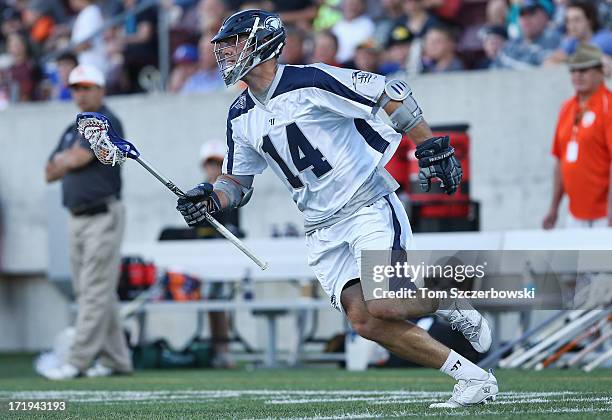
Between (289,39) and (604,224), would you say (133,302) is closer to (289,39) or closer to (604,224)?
(289,39)

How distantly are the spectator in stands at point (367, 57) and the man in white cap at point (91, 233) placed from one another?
10.6 feet

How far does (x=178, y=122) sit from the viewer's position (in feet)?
44.8

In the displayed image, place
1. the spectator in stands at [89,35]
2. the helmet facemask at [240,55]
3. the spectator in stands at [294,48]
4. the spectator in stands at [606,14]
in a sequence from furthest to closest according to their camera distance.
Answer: the spectator in stands at [89,35] < the spectator in stands at [294,48] < the spectator in stands at [606,14] < the helmet facemask at [240,55]

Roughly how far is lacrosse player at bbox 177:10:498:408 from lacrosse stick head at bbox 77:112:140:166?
0.45m

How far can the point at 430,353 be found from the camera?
227 inches

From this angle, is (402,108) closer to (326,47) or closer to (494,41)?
(494,41)

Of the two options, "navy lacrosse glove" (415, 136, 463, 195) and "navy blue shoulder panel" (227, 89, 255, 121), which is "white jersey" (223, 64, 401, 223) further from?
"navy lacrosse glove" (415, 136, 463, 195)

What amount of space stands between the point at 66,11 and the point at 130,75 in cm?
270

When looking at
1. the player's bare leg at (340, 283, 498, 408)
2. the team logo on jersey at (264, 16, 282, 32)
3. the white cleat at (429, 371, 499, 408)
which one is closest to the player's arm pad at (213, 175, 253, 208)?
the team logo on jersey at (264, 16, 282, 32)

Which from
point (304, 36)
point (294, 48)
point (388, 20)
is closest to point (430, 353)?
point (294, 48)

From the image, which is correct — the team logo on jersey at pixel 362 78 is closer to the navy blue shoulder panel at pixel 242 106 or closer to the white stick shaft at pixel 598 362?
the navy blue shoulder panel at pixel 242 106

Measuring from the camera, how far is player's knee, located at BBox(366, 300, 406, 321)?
18.7 ft

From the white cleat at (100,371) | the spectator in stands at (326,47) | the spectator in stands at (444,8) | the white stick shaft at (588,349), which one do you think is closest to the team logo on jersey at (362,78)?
the white stick shaft at (588,349)

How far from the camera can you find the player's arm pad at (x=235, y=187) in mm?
6281
